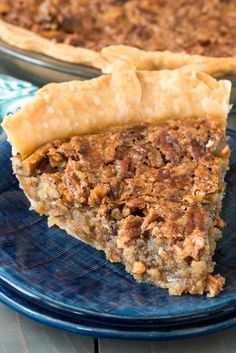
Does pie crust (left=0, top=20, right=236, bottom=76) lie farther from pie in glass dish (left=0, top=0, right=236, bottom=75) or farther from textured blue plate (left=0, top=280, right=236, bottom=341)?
textured blue plate (left=0, top=280, right=236, bottom=341)

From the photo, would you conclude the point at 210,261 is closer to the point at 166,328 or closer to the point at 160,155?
the point at 166,328

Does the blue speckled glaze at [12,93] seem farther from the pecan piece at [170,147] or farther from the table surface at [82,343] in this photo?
the table surface at [82,343]

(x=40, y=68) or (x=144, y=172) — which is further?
(x=40, y=68)

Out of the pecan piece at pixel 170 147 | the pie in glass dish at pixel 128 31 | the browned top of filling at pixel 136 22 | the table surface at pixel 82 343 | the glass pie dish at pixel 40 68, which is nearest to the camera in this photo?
the table surface at pixel 82 343

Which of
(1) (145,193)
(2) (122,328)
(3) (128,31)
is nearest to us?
(2) (122,328)

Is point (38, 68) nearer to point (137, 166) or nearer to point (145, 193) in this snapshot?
point (137, 166)

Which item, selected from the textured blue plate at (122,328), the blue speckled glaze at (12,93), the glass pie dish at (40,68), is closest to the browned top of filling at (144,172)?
the textured blue plate at (122,328)

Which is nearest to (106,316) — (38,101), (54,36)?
(38,101)

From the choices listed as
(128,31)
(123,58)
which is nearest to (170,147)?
(123,58)
